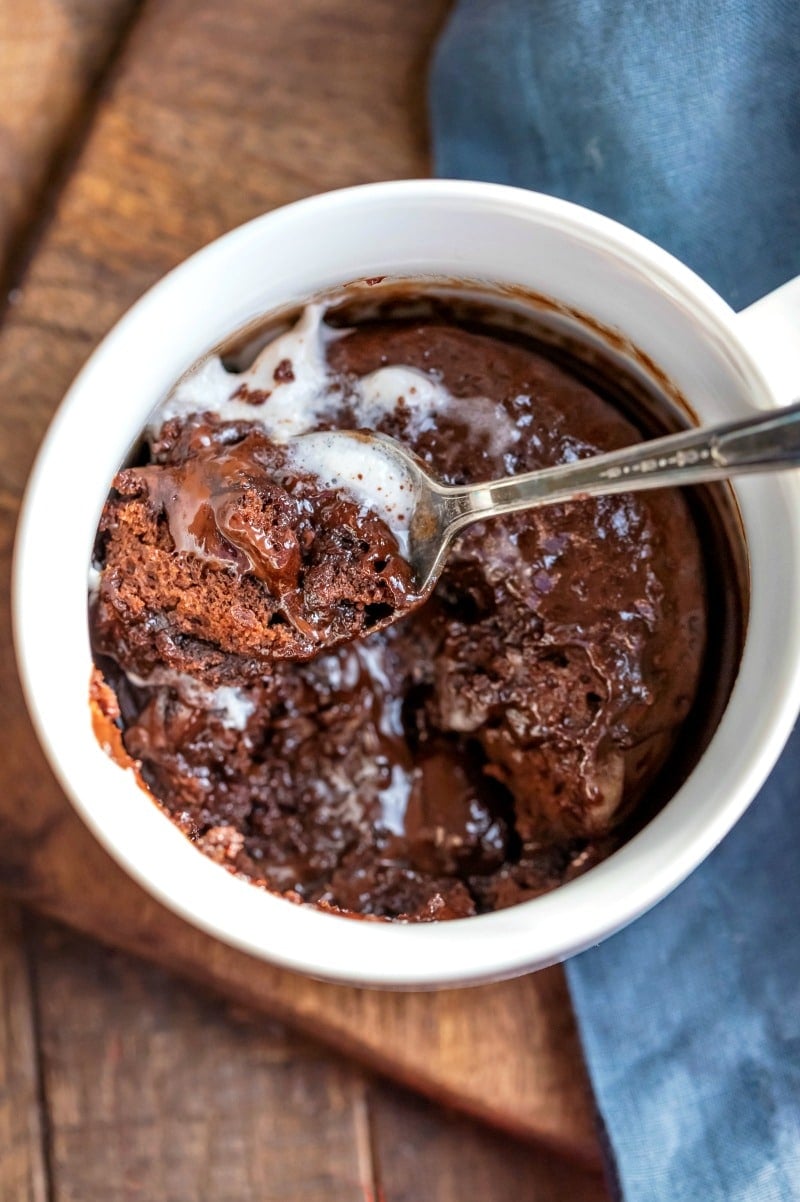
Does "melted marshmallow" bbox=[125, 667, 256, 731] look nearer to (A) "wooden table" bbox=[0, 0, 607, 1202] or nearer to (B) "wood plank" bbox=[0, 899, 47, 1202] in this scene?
(A) "wooden table" bbox=[0, 0, 607, 1202]

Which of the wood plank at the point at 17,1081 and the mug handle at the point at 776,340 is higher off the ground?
the mug handle at the point at 776,340

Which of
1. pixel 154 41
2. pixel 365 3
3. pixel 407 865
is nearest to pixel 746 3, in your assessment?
pixel 365 3

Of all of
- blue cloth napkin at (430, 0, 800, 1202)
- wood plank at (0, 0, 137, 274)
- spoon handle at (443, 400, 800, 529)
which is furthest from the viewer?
wood plank at (0, 0, 137, 274)

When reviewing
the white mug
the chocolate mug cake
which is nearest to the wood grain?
the chocolate mug cake

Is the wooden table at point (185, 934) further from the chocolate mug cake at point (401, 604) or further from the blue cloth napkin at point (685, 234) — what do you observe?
the chocolate mug cake at point (401, 604)

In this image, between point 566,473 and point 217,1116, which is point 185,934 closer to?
point 217,1116

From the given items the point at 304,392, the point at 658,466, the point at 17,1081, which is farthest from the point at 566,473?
the point at 17,1081

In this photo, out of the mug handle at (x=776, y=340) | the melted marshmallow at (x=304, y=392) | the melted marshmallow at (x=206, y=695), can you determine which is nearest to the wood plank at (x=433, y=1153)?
the melted marshmallow at (x=206, y=695)
